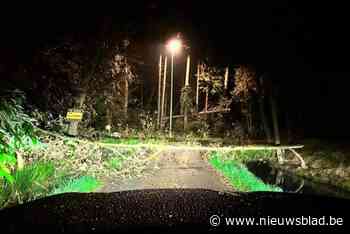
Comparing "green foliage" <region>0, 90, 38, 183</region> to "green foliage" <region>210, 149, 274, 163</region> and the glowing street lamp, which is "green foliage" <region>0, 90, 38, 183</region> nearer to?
"green foliage" <region>210, 149, 274, 163</region>

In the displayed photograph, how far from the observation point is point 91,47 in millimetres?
15508

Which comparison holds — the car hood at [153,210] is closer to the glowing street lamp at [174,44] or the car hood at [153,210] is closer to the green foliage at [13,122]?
the green foliage at [13,122]

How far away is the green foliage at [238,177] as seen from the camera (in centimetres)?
1011

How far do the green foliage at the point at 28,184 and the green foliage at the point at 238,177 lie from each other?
4.08 meters

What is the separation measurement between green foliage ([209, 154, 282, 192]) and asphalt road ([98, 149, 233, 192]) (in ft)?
0.79

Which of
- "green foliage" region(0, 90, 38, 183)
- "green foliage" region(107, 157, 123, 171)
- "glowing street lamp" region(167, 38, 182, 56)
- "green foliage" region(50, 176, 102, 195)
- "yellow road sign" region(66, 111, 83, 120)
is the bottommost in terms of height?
"green foliage" region(50, 176, 102, 195)

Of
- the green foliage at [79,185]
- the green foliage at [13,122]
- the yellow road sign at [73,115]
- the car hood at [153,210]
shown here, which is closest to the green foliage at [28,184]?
the green foliage at [79,185]

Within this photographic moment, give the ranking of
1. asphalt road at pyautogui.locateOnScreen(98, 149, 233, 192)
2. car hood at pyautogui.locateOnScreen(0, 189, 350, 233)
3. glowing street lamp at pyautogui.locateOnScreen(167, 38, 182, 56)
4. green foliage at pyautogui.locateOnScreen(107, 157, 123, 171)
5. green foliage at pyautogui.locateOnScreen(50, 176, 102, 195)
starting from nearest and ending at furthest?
car hood at pyautogui.locateOnScreen(0, 189, 350, 233) → green foliage at pyautogui.locateOnScreen(50, 176, 102, 195) → asphalt road at pyautogui.locateOnScreen(98, 149, 233, 192) → green foliage at pyautogui.locateOnScreen(107, 157, 123, 171) → glowing street lamp at pyautogui.locateOnScreen(167, 38, 182, 56)

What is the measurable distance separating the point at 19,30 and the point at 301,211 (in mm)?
8531

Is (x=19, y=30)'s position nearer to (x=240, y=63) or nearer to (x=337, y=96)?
(x=240, y=63)

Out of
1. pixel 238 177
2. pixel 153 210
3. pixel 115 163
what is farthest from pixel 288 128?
pixel 153 210

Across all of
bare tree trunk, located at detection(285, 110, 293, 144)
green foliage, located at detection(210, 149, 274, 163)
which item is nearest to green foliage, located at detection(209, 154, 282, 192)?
green foliage, located at detection(210, 149, 274, 163)

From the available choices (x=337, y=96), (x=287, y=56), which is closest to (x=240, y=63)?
(x=287, y=56)

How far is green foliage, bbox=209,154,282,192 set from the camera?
1011 cm
